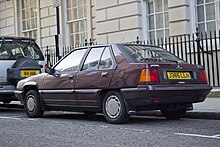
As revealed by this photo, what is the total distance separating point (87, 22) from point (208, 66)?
7.19 metres

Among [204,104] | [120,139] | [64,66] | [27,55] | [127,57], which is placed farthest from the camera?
[27,55]

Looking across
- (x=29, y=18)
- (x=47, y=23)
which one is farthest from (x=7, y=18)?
(x=47, y=23)

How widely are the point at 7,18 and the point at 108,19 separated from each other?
818cm

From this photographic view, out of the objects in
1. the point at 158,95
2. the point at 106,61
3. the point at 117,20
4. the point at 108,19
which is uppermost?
the point at 108,19

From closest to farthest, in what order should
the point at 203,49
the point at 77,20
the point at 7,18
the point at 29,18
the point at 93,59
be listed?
the point at 93,59 < the point at 203,49 < the point at 77,20 < the point at 29,18 < the point at 7,18

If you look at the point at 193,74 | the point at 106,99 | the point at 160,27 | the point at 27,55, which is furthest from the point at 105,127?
the point at 160,27

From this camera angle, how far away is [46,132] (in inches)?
320

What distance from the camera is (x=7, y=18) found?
24.2 metres

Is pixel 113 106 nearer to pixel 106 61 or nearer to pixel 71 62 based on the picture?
pixel 106 61

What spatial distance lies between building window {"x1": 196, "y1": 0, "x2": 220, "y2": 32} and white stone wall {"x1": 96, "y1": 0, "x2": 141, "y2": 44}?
2503mm

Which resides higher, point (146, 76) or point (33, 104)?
point (146, 76)

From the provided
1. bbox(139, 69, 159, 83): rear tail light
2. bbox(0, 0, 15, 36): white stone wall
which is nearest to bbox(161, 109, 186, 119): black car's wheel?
bbox(139, 69, 159, 83): rear tail light

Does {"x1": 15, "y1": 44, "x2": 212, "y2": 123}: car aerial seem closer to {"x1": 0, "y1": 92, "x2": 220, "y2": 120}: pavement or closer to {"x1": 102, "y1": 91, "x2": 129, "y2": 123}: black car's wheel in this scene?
{"x1": 102, "y1": 91, "x2": 129, "y2": 123}: black car's wheel

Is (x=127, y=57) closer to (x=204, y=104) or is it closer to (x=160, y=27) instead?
(x=204, y=104)
